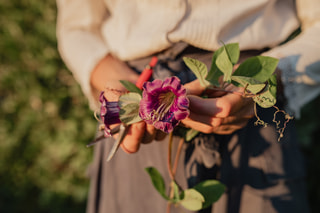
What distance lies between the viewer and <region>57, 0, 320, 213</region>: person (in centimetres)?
74

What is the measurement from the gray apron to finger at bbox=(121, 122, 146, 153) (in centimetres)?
16

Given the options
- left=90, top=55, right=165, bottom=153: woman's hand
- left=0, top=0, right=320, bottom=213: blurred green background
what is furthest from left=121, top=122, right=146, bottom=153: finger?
left=0, top=0, right=320, bottom=213: blurred green background

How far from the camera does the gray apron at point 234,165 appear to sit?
2.52 ft

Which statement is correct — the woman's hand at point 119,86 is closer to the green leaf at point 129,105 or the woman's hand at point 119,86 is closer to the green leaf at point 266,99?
the green leaf at point 129,105

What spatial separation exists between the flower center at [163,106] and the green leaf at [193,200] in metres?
0.25

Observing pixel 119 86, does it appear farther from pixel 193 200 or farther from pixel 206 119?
pixel 193 200

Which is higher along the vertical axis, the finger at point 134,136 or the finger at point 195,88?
the finger at point 195,88

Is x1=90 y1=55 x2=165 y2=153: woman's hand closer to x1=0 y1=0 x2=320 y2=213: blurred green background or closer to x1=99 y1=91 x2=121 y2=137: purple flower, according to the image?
x1=99 y1=91 x2=121 y2=137: purple flower

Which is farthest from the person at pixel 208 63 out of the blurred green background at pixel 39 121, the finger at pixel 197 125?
the blurred green background at pixel 39 121

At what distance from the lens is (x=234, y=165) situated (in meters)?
0.80

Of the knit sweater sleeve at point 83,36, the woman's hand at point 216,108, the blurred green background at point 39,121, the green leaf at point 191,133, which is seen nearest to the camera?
the woman's hand at point 216,108

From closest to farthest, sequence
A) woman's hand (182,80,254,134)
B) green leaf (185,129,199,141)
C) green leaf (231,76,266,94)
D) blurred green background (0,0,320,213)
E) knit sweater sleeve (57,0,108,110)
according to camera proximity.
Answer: green leaf (231,76,266,94) < woman's hand (182,80,254,134) < green leaf (185,129,199,141) < knit sweater sleeve (57,0,108,110) < blurred green background (0,0,320,213)

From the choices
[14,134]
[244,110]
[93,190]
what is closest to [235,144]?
[244,110]

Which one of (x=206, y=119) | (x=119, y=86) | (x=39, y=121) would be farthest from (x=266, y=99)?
(x=39, y=121)
